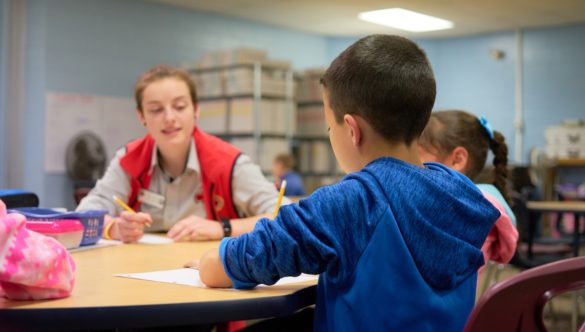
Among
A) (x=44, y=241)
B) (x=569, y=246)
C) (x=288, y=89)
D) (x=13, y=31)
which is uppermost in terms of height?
(x=13, y=31)

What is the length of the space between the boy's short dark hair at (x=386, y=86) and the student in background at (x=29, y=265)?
20.2 inches

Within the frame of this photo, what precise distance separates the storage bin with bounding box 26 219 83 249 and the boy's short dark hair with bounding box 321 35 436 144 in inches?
31.0

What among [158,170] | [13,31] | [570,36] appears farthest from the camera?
[570,36]

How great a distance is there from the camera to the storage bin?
1607mm

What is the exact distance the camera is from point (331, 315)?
1.13 metres

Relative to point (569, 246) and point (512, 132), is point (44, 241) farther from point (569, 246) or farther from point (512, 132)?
point (512, 132)

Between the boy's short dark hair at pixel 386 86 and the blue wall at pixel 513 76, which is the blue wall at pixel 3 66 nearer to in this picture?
the blue wall at pixel 513 76

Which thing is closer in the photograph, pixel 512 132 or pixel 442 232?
pixel 442 232

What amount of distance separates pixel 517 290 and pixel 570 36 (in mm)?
9589

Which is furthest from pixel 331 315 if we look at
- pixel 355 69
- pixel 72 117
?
pixel 72 117

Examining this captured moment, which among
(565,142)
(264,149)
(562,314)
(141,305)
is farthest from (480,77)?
(141,305)

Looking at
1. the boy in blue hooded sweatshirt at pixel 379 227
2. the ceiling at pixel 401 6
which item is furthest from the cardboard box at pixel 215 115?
the boy in blue hooded sweatshirt at pixel 379 227

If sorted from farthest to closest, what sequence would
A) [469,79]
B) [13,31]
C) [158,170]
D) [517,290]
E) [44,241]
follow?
[469,79], [13,31], [158,170], [44,241], [517,290]

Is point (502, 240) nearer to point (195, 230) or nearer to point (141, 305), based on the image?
point (195, 230)
